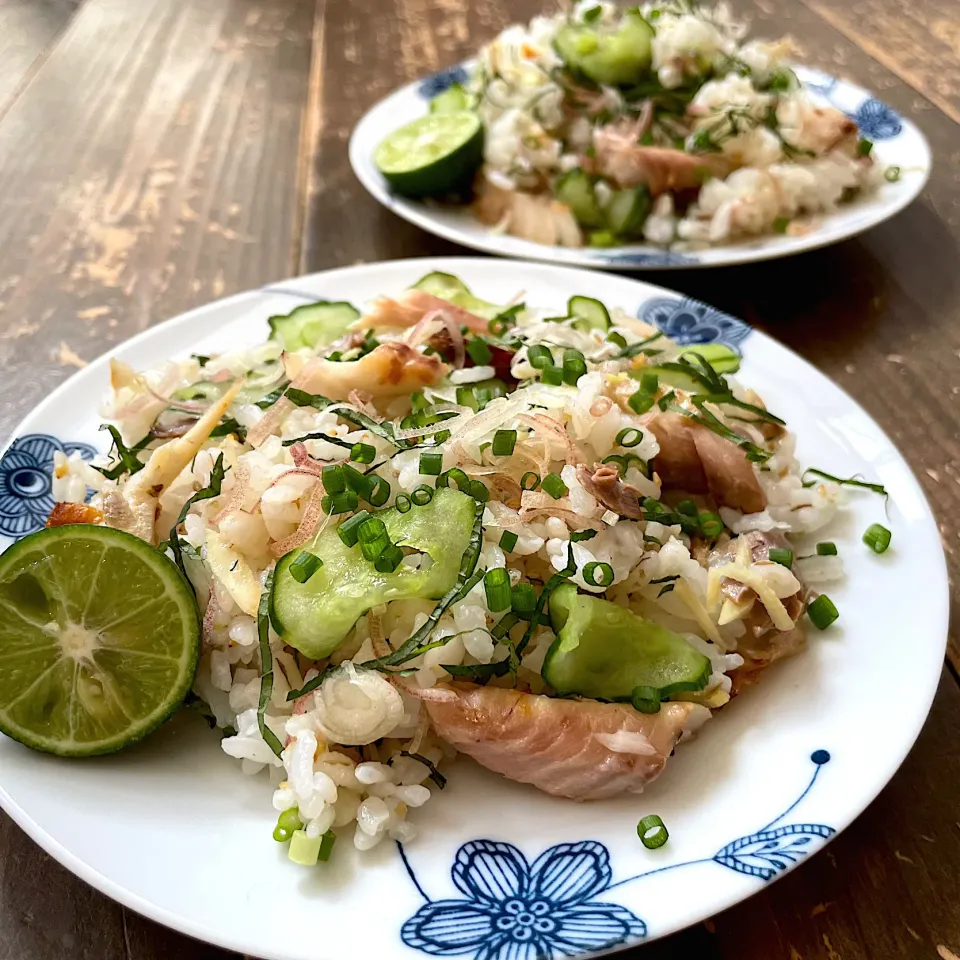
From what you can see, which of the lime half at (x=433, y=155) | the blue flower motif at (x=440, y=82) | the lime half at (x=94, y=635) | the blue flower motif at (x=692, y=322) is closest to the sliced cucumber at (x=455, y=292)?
the blue flower motif at (x=692, y=322)

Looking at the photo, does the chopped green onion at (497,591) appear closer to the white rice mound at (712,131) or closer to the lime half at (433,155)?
the white rice mound at (712,131)

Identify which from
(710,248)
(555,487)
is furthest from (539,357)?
A: (710,248)

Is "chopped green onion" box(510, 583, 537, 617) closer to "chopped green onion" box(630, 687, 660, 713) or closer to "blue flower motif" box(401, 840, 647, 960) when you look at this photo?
"chopped green onion" box(630, 687, 660, 713)

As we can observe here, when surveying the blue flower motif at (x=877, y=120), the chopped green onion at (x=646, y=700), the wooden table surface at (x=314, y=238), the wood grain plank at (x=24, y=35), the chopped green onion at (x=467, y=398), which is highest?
the blue flower motif at (x=877, y=120)

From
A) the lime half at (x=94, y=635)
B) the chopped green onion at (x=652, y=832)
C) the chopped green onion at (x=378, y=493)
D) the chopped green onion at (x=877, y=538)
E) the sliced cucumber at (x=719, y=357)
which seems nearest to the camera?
the chopped green onion at (x=652, y=832)

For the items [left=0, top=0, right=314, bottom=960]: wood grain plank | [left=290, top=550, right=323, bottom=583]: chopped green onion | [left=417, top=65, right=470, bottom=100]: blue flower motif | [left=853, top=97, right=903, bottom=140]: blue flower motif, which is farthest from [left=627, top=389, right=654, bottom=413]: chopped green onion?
[left=417, top=65, right=470, bottom=100]: blue flower motif

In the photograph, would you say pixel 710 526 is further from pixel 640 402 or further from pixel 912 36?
pixel 912 36

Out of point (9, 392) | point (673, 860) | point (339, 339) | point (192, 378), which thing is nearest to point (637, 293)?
point (339, 339)
